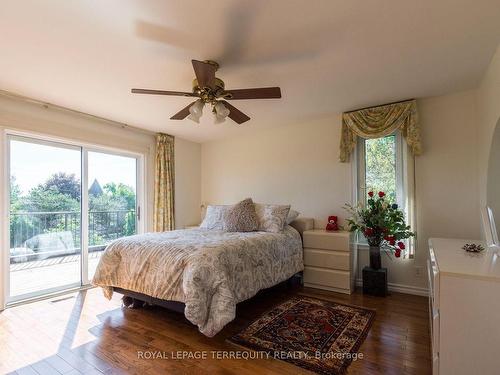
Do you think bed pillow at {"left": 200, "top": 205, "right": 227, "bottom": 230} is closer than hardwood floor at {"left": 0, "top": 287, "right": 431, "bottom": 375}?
No

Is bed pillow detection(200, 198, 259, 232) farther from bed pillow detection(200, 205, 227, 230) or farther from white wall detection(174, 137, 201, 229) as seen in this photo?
white wall detection(174, 137, 201, 229)

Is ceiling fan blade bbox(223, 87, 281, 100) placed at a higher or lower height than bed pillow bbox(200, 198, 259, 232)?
higher

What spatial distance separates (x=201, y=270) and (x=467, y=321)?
165 cm

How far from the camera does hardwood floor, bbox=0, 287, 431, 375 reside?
1796 mm

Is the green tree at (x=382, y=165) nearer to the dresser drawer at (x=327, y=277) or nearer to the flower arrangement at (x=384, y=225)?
the flower arrangement at (x=384, y=225)

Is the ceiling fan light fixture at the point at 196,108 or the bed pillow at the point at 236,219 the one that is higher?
the ceiling fan light fixture at the point at 196,108

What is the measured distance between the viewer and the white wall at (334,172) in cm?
294

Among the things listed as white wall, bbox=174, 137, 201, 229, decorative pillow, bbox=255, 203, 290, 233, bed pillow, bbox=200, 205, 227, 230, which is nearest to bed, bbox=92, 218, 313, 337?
decorative pillow, bbox=255, 203, 290, 233

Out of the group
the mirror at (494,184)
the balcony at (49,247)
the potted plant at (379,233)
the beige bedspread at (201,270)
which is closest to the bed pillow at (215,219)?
the beige bedspread at (201,270)

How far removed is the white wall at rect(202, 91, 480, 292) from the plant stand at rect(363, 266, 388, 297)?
0.30 m

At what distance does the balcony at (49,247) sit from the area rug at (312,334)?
104 inches

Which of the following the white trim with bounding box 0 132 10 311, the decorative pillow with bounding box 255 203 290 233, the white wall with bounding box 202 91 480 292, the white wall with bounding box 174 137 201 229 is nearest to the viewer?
the white trim with bounding box 0 132 10 311

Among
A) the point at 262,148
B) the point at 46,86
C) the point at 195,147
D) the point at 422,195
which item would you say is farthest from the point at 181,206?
the point at 422,195

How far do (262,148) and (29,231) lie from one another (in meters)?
3.30
